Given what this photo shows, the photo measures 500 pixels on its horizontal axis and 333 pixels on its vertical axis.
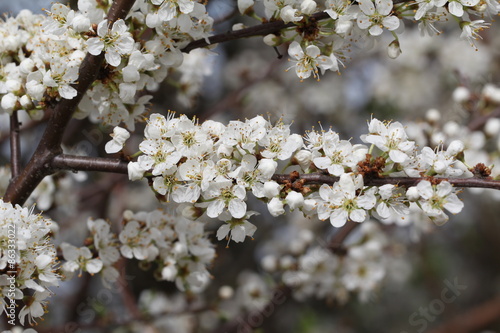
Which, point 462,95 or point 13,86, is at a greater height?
point 13,86

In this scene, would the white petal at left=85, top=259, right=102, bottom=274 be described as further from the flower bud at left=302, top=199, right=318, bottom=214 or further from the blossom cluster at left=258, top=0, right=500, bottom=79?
the blossom cluster at left=258, top=0, right=500, bottom=79

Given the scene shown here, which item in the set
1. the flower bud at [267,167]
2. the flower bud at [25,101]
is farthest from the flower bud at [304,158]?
the flower bud at [25,101]

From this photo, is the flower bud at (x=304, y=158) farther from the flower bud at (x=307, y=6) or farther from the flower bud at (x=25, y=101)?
the flower bud at (x=25, y=101)

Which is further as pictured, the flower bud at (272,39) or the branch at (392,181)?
the flower bud at (272,39)

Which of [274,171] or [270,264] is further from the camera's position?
[270,264]

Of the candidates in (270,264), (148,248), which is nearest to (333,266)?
(270,264)

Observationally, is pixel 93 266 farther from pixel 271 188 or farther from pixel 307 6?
pixel 307 6

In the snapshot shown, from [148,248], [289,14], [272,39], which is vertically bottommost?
[148,248]
